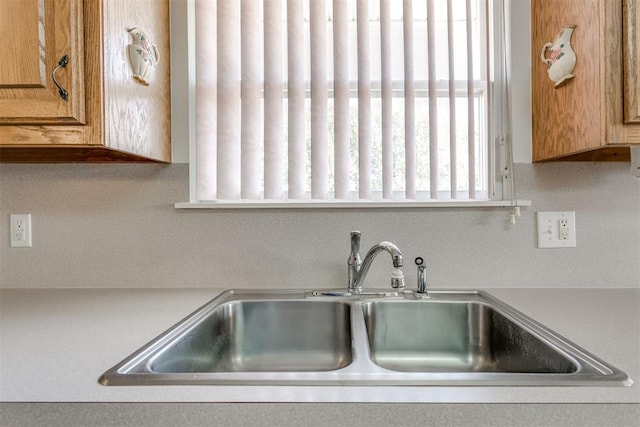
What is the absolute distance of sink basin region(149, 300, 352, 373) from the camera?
106cm

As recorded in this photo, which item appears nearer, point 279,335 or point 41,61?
point 41,61

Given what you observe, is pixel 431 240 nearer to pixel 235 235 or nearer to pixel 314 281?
pixel 314 281

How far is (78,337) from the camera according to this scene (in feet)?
2.67

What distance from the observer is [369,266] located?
114 centimetres

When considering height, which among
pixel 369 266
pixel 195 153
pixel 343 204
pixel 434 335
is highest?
pixel 195 153

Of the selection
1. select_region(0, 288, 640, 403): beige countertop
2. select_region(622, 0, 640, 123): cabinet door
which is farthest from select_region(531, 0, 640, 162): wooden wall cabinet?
select_region(0, 288, 640, 403): beige countertop

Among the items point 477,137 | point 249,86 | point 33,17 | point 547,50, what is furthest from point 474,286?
point 33,17

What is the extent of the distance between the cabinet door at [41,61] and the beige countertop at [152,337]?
50cm

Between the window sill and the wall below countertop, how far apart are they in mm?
26

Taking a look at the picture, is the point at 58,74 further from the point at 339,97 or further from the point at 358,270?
the point at 358,270

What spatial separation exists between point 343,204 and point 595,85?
0.75 m

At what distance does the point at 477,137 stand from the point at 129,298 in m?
1.27

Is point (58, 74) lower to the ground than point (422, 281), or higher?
higher

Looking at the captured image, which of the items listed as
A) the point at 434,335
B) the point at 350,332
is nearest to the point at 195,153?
the point at 350,332
